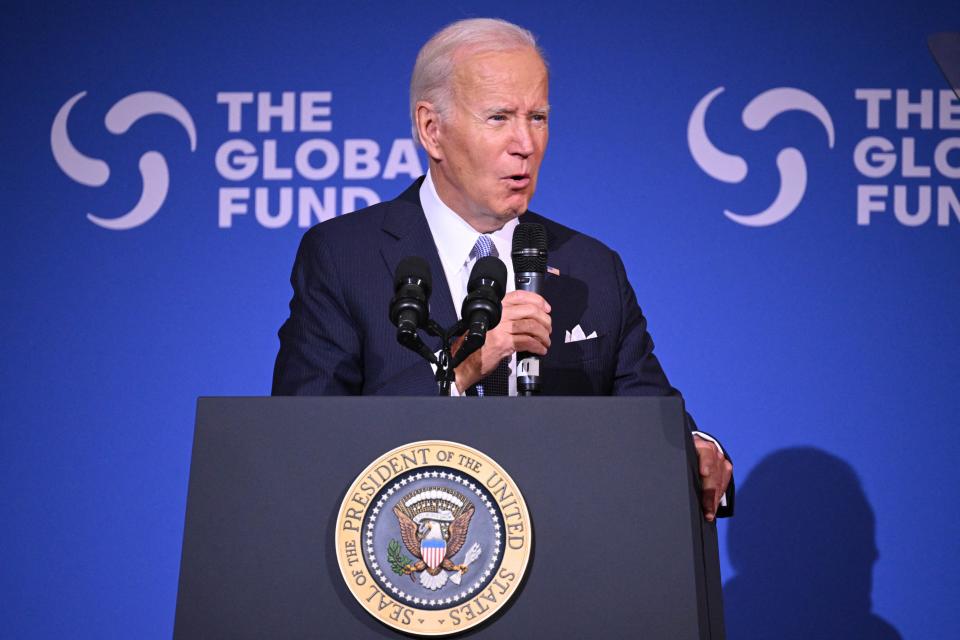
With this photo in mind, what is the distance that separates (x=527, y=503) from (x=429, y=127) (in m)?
1.12

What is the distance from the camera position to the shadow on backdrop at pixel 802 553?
3.12 metres

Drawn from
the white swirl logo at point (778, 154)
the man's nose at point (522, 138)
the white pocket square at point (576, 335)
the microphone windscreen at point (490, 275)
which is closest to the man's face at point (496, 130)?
the man's nose at point (522, 138)

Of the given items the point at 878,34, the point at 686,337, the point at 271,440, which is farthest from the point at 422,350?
the point at 878,34

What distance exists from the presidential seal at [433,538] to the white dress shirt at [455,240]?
80 centimetres

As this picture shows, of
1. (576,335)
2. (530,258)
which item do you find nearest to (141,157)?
(576,335)

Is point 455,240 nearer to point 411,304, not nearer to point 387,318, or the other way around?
point 387,318

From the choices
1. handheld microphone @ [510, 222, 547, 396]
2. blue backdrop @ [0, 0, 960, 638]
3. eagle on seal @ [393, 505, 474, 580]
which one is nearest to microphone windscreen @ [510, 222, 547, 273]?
handheld microphone @ [510, 222, 547, 396]

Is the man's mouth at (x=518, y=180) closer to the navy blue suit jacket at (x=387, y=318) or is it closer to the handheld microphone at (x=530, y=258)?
the navy blue suit jacket at (x=387, y=318)

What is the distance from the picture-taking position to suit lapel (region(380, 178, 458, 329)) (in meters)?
1.98

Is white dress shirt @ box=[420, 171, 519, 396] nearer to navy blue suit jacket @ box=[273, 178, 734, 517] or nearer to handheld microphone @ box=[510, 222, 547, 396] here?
navy blue suit jacket @ box=[273, 178, 734, 517]

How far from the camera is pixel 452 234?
2.15 m

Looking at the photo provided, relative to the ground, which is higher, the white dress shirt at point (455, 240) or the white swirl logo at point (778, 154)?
the white swirl logo at point (778, 154)

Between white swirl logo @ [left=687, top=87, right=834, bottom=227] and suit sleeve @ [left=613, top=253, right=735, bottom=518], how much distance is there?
1160 millimetres

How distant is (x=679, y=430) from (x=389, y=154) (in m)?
2.15
